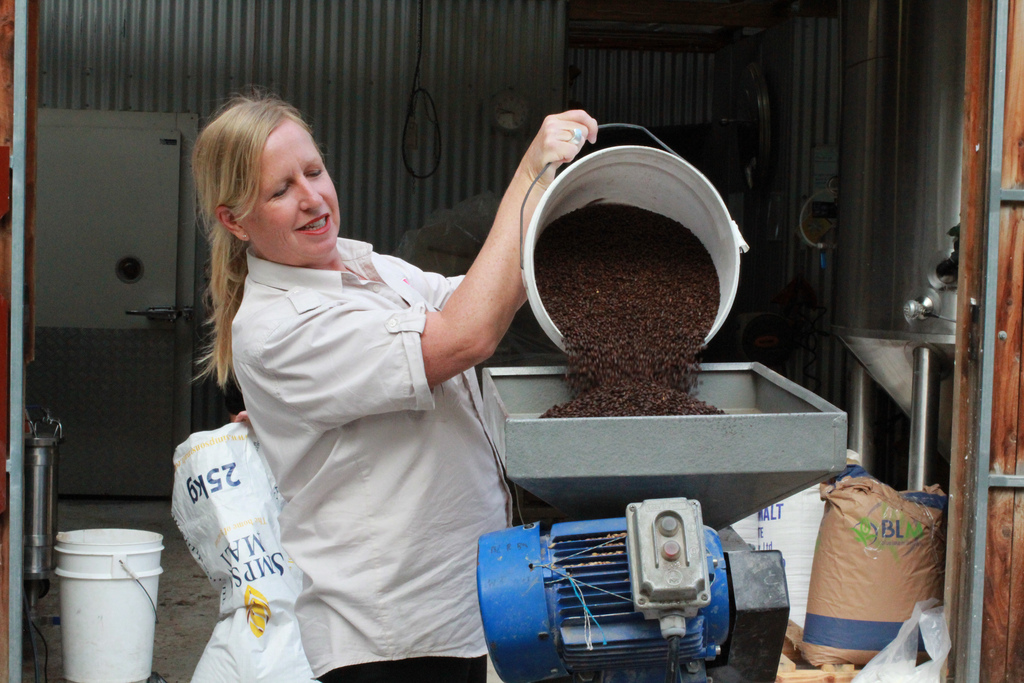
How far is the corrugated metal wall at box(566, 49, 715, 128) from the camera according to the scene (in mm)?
6570

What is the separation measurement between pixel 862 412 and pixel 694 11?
264cm

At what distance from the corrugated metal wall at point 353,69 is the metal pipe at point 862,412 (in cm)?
245

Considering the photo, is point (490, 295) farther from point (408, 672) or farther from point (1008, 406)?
point (1008, 406)

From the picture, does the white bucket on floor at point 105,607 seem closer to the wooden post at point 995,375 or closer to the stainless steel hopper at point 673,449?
the stainless steel hopper at point 673,449

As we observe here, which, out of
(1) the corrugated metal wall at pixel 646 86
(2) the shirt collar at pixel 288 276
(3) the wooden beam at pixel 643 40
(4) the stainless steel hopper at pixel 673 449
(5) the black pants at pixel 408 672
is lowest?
(5) the black pants at pixel 408 672

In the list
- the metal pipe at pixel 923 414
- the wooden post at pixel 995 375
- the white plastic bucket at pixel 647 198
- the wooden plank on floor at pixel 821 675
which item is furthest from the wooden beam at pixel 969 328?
the white plastic bucket at pixel 647 198

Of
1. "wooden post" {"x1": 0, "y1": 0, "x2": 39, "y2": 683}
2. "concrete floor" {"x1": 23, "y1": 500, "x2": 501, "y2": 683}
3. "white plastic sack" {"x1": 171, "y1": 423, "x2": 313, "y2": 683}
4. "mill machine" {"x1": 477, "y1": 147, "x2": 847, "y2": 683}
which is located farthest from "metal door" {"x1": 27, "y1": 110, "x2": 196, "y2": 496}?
"mill machine" {"x1": 477, "y1": 147, "x2": 847, "y2": 683}

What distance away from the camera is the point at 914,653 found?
2.62m

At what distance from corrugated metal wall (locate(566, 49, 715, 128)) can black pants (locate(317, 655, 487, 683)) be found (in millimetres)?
5383

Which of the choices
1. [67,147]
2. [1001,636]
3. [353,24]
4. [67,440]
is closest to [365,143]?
[353,24]

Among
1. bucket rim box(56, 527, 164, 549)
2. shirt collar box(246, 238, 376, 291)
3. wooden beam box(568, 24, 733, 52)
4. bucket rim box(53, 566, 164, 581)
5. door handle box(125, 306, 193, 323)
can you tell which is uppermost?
wooden beam box(568, 24, 733, 52)

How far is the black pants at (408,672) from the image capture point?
5.19 ft

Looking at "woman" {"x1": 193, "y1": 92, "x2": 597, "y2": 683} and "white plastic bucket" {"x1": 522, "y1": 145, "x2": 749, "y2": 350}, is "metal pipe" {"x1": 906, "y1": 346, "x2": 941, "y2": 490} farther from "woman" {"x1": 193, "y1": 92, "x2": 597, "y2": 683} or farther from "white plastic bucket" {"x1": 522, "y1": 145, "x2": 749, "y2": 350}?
"woman" {"x1": 193, "y1": 92, "x2": 597, "y2": 683}

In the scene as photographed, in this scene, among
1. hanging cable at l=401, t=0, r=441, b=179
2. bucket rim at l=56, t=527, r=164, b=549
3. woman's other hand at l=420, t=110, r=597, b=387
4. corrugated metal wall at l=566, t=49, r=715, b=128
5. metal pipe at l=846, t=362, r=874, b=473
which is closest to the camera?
woman's other hand at l=420, t=110, r=597, b=387
